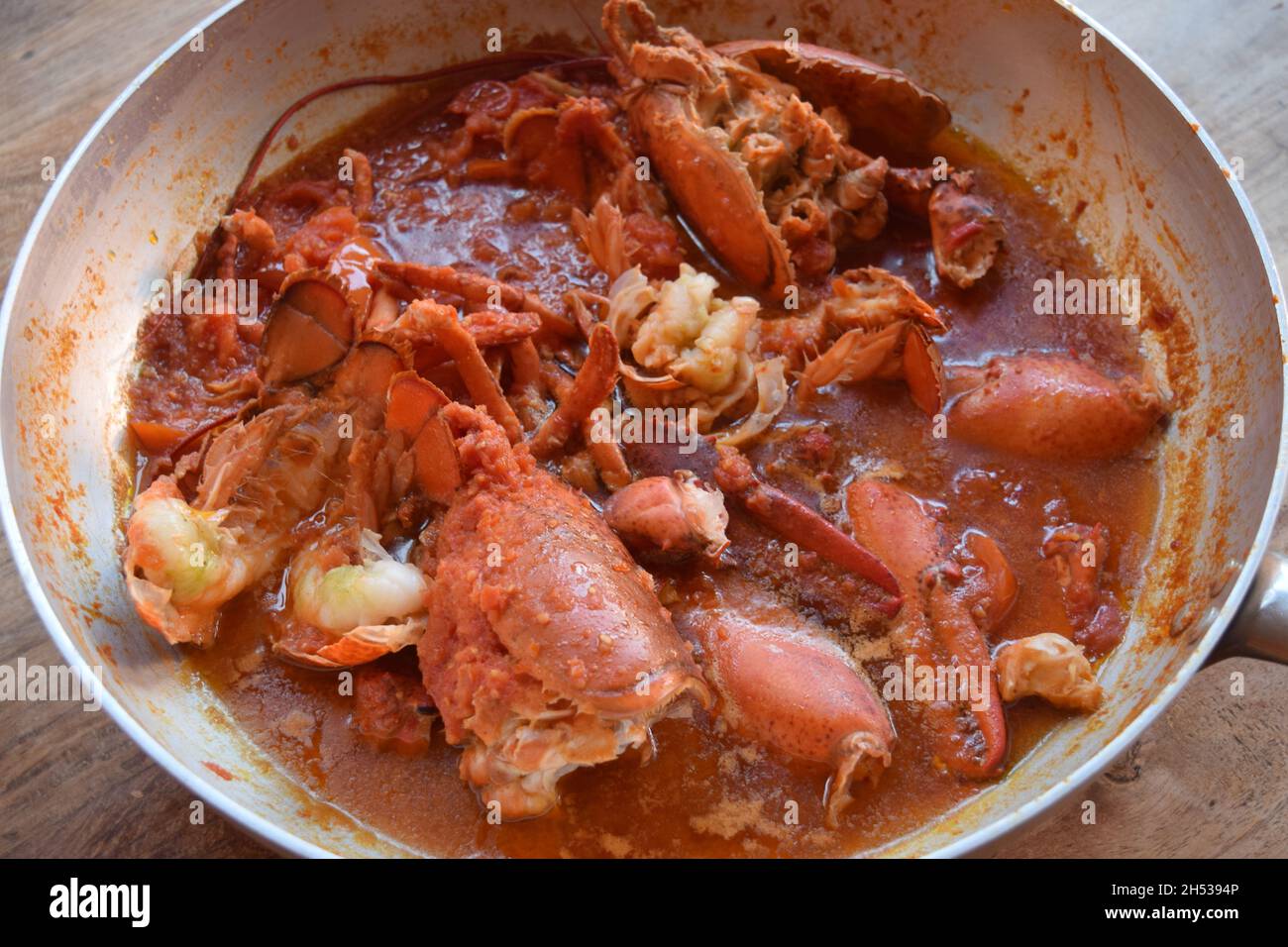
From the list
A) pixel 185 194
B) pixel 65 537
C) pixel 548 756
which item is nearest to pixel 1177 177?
pixel 548 756

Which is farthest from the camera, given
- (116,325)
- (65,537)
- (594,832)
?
(116,325)

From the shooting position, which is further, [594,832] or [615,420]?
[615,420]

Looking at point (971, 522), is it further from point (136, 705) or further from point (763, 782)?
point (136, 705)
